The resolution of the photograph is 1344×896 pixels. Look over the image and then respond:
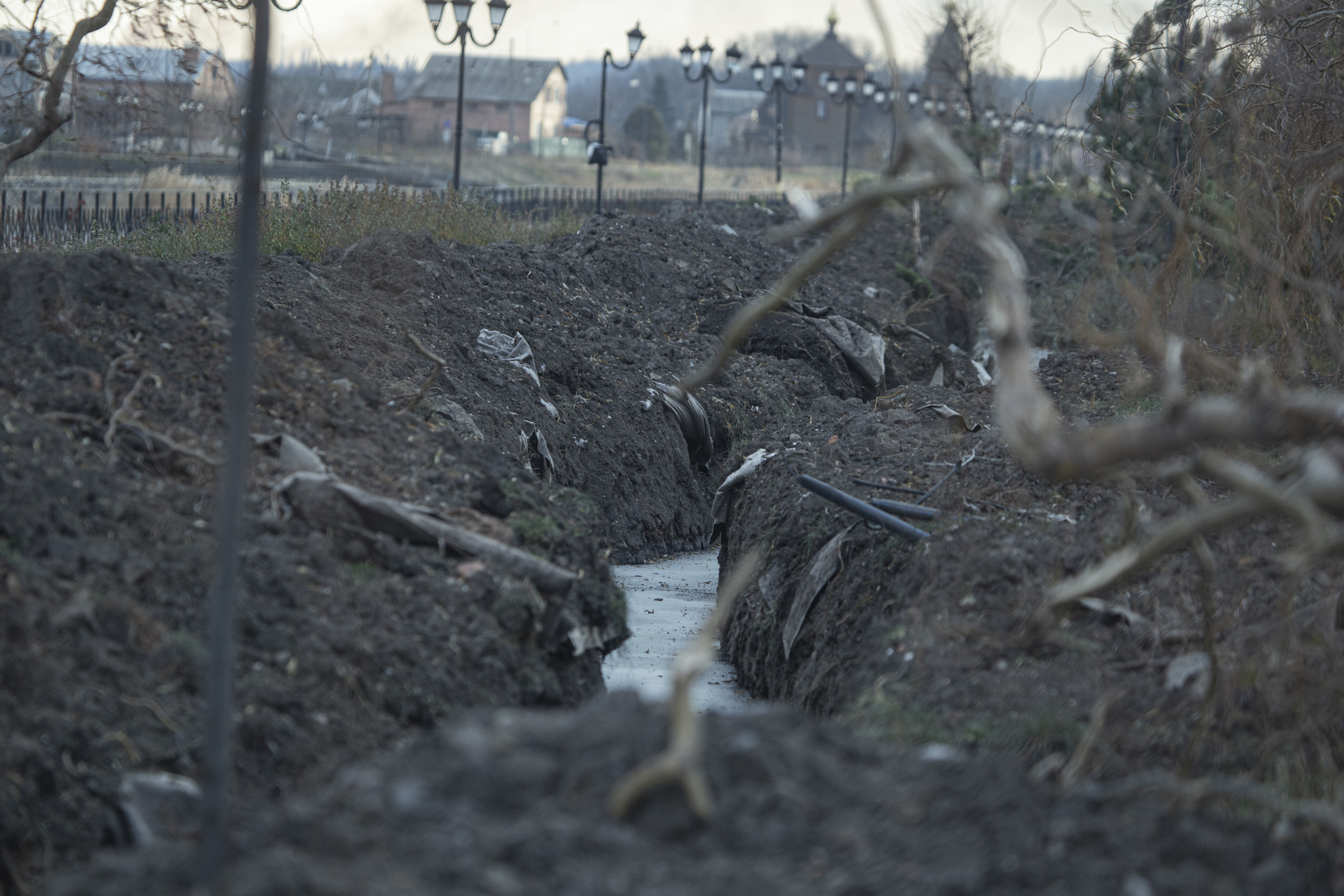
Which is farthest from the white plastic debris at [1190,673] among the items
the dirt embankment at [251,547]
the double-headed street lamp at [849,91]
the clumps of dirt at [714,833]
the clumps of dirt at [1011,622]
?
the double-headed street lamp at [849,91]

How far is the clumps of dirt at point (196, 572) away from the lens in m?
3.71

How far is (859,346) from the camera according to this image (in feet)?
46.5

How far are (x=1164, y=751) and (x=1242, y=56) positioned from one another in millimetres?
5626

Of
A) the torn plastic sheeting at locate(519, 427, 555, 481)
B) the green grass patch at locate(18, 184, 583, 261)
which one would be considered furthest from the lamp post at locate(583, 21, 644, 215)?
the torn plastic sheeting at locate(519, 427, 555, 481)

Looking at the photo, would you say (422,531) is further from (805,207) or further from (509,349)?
(509,349)

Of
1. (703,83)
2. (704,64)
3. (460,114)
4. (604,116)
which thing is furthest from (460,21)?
(703,83)

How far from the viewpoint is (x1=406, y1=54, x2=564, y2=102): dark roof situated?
80.9 m

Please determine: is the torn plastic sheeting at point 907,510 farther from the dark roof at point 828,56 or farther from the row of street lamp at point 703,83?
the dark roof at point 828,56

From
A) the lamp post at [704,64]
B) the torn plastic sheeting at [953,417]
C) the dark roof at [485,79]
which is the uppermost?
the dark roof at [485,79]

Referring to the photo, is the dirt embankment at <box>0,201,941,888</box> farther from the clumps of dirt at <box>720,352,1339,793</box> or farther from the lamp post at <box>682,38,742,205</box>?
the lamp post at <box>682,38,742,205</box>

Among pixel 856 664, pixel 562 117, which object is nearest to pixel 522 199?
pixel 856 664

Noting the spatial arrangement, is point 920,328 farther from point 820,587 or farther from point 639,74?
point 639,74

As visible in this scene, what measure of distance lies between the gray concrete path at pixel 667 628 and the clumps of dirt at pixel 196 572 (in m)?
1.21

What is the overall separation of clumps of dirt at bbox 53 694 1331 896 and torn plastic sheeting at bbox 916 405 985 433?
5453 mm
